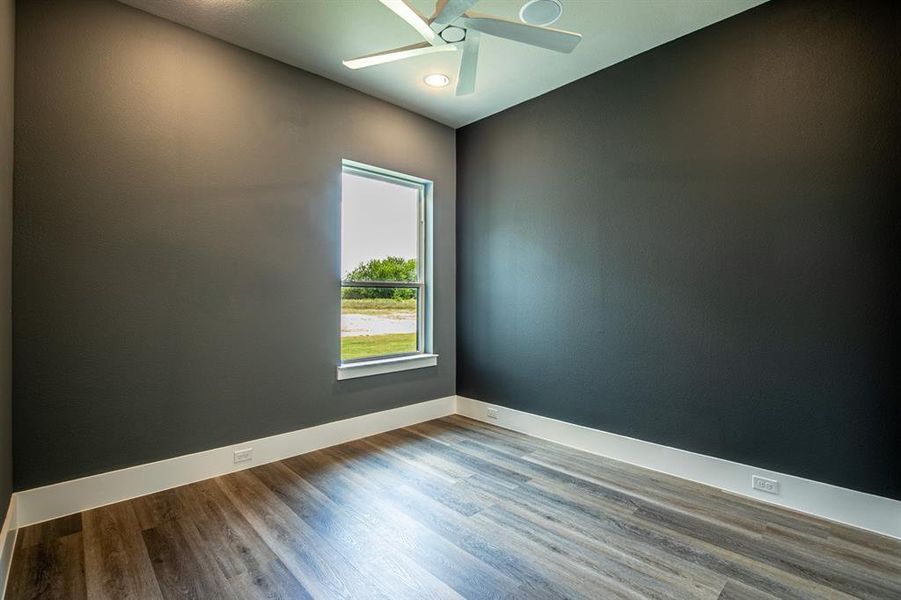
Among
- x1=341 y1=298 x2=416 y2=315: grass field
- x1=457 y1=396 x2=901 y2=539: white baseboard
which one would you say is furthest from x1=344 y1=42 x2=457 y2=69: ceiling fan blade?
x1=457 y1=396 x2=901 y2=539: white baseboard

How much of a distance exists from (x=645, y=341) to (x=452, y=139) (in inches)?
106

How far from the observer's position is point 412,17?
1.86m

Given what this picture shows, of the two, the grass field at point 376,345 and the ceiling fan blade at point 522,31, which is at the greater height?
the ceiling fan blade at point 522,31

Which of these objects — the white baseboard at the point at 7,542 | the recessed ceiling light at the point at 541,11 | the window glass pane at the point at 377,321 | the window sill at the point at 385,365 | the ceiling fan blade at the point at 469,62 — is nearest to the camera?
the white baseboard at the point at 7,542

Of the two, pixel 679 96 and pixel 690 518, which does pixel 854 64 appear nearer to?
pixel 679 96

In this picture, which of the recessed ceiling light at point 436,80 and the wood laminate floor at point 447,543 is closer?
the wood laminate floor at point 447,543

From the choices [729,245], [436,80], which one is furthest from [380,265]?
[729,245]

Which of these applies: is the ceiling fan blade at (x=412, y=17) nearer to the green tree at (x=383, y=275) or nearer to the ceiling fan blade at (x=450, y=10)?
the ceiling fan blade at (x=450, y=10)

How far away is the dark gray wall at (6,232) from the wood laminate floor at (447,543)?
43cm

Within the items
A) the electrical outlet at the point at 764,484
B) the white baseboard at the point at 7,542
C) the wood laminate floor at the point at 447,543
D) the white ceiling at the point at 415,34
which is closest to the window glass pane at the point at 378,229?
the white ceiling at the point at 415,34

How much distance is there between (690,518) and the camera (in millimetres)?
2240

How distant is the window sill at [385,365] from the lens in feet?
11.1

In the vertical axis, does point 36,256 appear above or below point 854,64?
below

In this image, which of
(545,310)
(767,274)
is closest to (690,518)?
(767,274)
